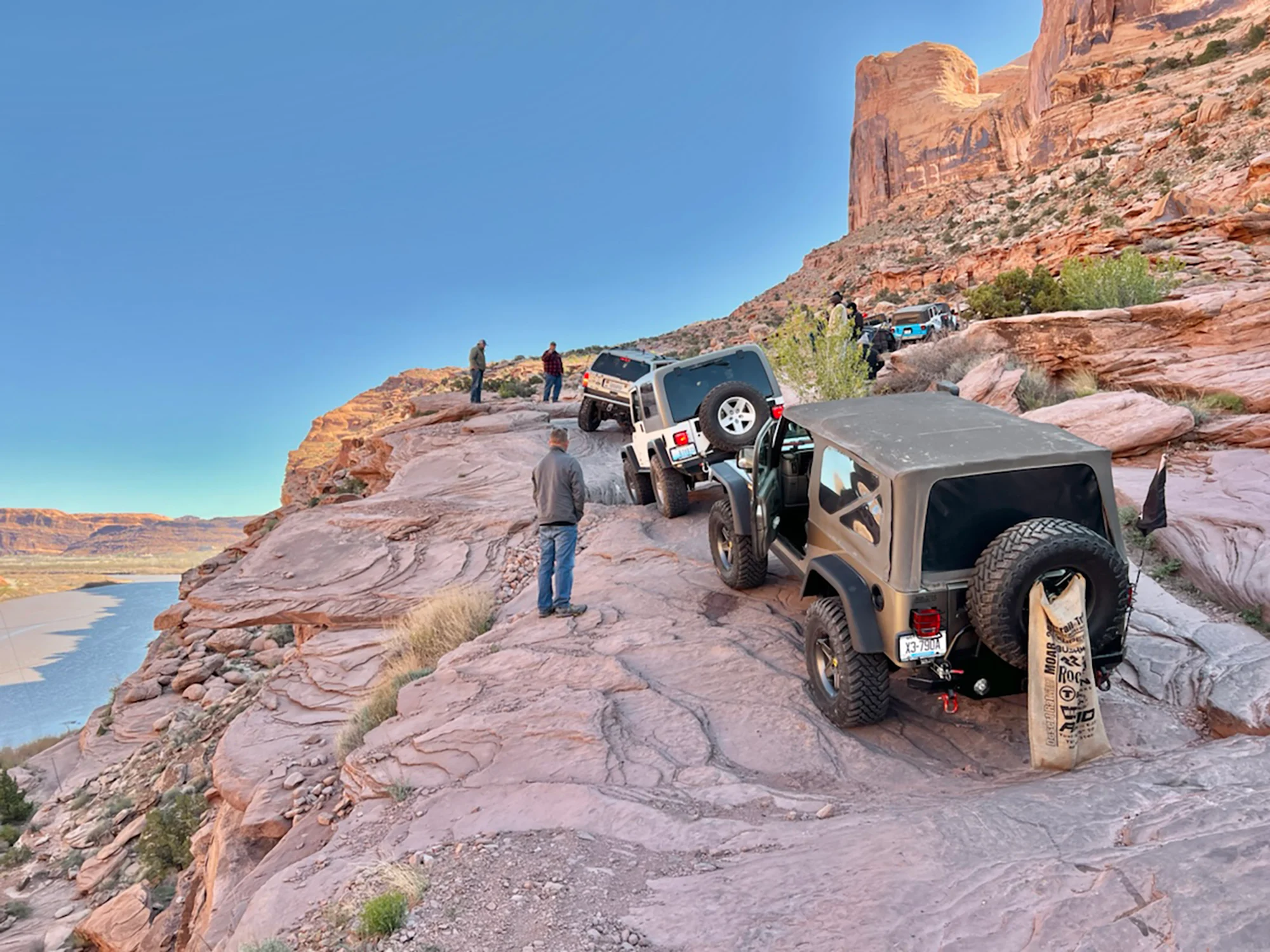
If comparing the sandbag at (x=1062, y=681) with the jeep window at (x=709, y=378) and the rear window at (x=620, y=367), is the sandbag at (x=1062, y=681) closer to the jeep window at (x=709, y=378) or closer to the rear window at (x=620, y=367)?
the jeep window at (x=709, y=378)

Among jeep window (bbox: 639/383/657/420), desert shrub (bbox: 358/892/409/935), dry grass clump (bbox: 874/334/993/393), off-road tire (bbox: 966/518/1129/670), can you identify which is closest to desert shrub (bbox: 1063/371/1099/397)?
dry grass clump (bbox: 874/334/993/393)

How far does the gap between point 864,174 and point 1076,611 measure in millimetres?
95638

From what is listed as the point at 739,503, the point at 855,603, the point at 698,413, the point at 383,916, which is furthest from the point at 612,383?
the point at 383,916

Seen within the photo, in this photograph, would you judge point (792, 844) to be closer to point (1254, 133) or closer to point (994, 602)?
point (994, 602)

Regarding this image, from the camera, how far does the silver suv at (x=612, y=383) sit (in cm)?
1661

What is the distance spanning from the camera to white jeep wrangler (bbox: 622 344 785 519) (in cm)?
896

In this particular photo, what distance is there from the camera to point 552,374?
22.9m

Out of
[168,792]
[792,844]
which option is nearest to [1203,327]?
[792,844]

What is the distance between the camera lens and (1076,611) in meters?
3.93

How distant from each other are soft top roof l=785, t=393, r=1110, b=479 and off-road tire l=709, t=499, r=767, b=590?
4.88 ft

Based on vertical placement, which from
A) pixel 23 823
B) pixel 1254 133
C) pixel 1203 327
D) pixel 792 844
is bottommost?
pixel 23 823

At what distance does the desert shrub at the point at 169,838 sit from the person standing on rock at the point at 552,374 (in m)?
15.4

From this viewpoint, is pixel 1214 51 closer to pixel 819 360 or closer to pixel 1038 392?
pixel 1038 392

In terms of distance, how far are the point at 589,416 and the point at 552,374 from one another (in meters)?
5.45
